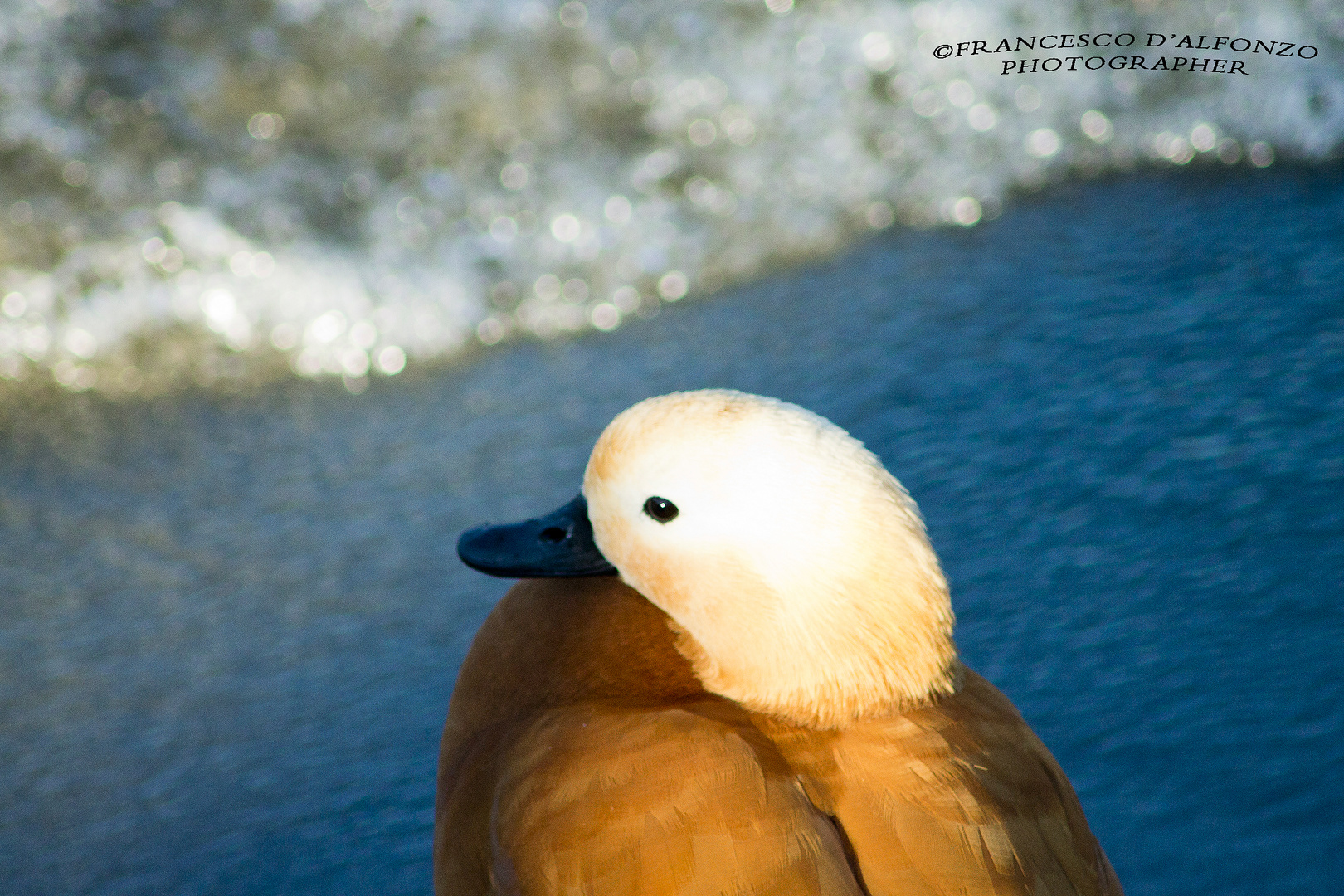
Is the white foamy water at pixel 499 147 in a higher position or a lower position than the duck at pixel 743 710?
higher

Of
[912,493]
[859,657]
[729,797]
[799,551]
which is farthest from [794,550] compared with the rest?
[912,493]

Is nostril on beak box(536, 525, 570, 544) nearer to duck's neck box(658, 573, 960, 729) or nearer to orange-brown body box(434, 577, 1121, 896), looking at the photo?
orange-brown body box(434, 577, 1121, 896)

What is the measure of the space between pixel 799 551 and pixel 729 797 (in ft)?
0.87

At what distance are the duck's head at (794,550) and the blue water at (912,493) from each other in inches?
22.6

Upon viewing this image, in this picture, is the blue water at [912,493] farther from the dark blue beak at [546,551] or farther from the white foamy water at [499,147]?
the dark blue beak at [546,551]

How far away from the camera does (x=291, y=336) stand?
3.11 m

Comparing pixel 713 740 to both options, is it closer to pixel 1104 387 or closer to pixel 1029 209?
pixel 1104 387

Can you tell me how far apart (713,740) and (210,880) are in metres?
0.92

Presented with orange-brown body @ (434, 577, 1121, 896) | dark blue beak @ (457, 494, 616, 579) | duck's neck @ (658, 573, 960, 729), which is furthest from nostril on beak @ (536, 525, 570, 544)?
duck's neck @ (658, 573, 960, 729)

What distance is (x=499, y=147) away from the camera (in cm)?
353

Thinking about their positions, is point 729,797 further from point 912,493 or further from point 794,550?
point 912,493

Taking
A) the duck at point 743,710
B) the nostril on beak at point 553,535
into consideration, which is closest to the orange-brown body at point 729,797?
the duck at point 743,710

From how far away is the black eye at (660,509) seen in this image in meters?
1.36

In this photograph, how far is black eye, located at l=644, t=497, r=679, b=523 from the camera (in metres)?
1.36
